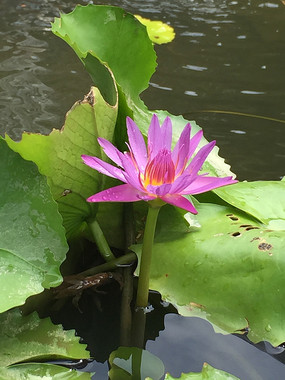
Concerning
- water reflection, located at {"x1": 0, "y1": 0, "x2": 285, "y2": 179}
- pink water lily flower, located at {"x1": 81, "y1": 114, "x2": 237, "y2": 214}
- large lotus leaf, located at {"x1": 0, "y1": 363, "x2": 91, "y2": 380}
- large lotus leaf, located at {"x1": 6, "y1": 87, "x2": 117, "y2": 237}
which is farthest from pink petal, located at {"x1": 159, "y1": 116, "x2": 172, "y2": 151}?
water reflection, located at {"x1": 0, "y1": 0, "x2": 285, "y2": 179}

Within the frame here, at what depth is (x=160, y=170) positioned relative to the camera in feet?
2.26

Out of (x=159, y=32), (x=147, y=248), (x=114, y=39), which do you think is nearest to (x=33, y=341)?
(x=147, y=248)

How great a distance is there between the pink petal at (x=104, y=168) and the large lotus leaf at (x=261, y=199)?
0.90ft

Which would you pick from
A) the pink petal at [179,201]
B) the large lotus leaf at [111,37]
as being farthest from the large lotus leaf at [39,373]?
the large lotus leaf at [111,37]

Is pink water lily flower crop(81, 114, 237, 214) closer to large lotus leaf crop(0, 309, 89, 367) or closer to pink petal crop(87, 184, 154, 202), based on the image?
pink petal crop(87, 184, 154, 202)

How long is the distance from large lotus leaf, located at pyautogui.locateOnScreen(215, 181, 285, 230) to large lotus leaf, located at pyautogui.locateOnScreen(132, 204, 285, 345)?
2.1 inches

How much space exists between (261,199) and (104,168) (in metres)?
0.37

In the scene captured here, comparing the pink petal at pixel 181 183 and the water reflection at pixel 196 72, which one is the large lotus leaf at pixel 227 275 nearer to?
the pink petal at pixel 181 183

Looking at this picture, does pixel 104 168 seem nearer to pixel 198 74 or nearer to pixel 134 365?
pixel 134 365

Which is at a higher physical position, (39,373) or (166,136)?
(166,136)

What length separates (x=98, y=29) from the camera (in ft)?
3.36

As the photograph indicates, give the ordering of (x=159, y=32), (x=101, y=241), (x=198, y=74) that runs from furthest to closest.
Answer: (x=159, y=32) < (x=198, y=74) < (x=101, y=241)

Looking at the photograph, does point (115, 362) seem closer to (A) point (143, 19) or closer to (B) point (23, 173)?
(B) point (23, 173)

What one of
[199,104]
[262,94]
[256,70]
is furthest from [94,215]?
[256,70]
